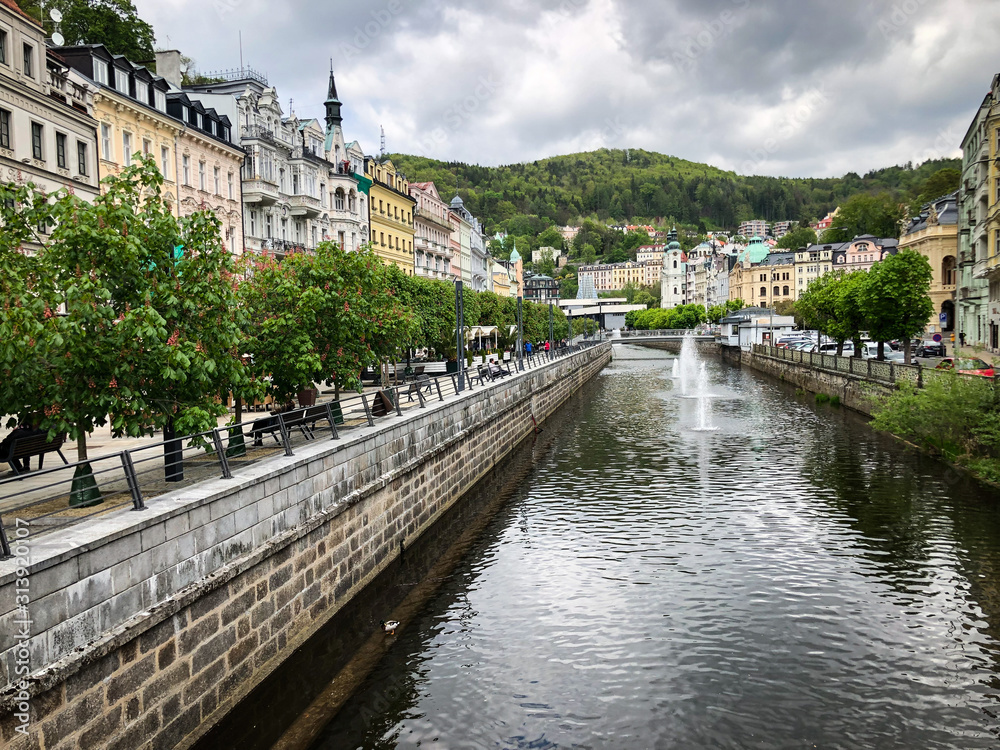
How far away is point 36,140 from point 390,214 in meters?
38.9

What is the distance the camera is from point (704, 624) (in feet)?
48.6

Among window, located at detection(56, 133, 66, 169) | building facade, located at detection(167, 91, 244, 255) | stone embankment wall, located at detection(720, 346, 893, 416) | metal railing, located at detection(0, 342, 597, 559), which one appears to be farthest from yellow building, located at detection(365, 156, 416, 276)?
metal railing, located at detection(0, 342, 597, 559)

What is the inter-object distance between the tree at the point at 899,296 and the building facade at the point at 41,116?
39235 millimetres

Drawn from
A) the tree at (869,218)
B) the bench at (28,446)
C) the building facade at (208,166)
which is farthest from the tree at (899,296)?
the tree at (869,218)

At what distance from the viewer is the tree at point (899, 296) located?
44.0 meters

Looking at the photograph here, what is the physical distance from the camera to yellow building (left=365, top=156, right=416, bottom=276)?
62.6 metres

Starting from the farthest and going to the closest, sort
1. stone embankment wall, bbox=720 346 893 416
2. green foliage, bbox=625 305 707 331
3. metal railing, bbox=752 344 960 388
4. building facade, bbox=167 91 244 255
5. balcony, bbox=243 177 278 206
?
green foliage, bbox=625 305 707 331 → balcony, bbox=243 177 278 206 → stone embankment wall, bbox=720 346 893 416 → building facade, bbox=167 91 244 255 → metal railing, bbox=752 344 960 388

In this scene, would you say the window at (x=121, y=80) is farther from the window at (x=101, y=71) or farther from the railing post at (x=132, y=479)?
the railing post at (x=132, y=479)

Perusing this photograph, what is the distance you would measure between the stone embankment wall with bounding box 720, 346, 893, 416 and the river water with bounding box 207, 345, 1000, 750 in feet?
41.8

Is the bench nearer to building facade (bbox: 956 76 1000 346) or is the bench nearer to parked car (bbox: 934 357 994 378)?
parked car (bbox: 934 357 994 378)

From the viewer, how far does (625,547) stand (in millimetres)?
19484

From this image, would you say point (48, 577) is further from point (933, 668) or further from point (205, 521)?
point (933, 668)

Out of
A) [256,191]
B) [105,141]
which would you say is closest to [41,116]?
[105,141]

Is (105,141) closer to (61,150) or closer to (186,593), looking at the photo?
(61,150)
